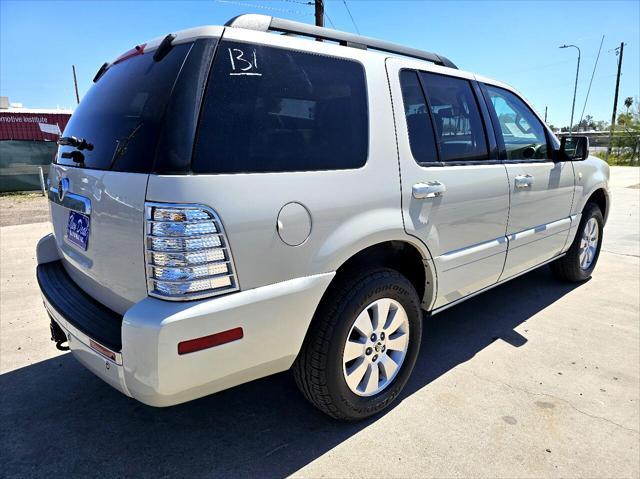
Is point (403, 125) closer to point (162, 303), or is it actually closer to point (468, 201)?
point (468, 201)

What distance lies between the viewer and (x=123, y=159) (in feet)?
6.11

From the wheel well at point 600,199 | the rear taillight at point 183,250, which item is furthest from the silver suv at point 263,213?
the wheel well at point 600,199

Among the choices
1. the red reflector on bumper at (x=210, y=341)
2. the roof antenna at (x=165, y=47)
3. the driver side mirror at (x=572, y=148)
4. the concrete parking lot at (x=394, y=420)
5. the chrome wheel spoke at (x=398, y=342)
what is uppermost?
the roof antenna at (x=165, y=47)

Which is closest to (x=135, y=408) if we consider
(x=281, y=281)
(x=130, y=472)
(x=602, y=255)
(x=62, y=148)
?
(x=130, y=472)

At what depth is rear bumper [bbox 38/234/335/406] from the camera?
1646 millimetres

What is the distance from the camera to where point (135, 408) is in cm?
254

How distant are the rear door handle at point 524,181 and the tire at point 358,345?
4.39ft

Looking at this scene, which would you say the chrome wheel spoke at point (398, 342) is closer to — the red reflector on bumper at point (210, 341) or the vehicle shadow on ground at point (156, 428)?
the vehicle shadow on ground at point (156, 428)

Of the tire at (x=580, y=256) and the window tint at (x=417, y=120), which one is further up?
the window tint at (x=417, y=120)

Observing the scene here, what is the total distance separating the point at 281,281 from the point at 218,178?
1.65 feet

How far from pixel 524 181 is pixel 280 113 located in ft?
7.05

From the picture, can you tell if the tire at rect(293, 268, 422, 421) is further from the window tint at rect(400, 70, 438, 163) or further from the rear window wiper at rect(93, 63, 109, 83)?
the rear window wiper at rect(93, 63, 109, 83)

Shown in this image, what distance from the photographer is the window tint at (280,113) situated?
5.79ft

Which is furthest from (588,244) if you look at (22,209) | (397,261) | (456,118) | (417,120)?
(22,209)
